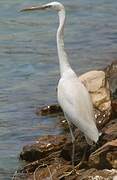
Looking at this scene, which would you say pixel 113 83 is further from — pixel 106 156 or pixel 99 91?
pixel 106 156

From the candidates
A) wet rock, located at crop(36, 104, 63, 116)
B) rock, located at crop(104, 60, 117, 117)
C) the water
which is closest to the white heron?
rock, located at crop(104, 60, 117, 117)

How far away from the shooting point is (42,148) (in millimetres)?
7570

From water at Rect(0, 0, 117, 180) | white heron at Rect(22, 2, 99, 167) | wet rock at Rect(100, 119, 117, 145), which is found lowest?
water at Rect(0, 0, 117, 180)

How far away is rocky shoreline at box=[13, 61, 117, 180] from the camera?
652 centimetres

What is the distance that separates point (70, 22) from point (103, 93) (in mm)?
6755

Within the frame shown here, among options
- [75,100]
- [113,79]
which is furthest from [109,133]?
[113,79]

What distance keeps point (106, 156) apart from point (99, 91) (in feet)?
6.27

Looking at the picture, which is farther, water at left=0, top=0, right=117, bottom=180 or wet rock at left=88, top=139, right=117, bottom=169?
water at left=0, top=0, right=117, bottom=180

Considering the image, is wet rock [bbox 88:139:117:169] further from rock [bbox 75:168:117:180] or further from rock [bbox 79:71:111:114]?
rock [bbox 79:71:111:114]

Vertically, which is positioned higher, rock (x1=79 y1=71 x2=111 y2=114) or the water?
rock (x1=79 y1=71 x2=111 y2=114)

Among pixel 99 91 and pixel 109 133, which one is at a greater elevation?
pixel 109 133

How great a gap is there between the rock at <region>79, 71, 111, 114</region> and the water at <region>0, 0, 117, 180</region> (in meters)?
0.80

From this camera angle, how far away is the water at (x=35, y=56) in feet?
29.3

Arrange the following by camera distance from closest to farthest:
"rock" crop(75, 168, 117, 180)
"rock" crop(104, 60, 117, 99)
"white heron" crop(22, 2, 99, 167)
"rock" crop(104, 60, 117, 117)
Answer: "rock" crop(75, 168, 117, 180) → "white heron" crop(22, 2, 99, 167) → "rock" crop(104, 60, 117, 117) → "rock" crop(104, 60, 117, 99)
